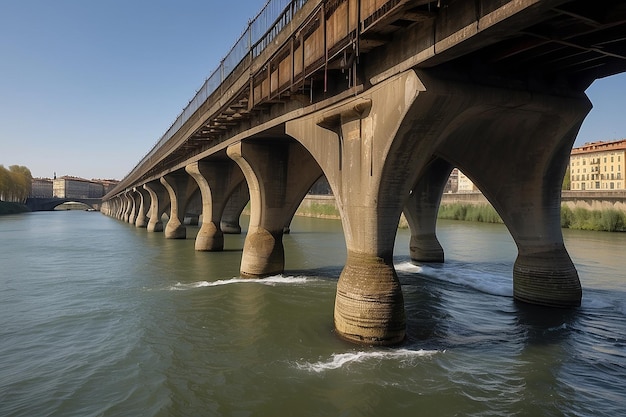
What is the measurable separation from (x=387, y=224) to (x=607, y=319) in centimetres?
956

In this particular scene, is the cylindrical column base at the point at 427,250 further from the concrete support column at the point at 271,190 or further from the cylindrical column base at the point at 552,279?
the cylindrical column base at the point at 552,279

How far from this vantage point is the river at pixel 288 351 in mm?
9062

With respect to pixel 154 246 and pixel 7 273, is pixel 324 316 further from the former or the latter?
A: pixel 154 246

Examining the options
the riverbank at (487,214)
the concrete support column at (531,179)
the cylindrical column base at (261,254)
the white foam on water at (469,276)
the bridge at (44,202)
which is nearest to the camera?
the concrete support column at (531,179)

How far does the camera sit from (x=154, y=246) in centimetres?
3988

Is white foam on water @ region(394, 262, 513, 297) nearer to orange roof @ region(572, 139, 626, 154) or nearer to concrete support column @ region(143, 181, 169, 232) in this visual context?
concrete support column @ region(143, 181, 169, 232)

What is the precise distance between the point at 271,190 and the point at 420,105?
44.6ft

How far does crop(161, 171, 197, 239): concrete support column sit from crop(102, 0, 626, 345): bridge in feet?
92.0

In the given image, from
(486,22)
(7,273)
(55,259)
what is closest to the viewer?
(486,22)

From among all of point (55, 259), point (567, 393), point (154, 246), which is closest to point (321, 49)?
point (567, 393)

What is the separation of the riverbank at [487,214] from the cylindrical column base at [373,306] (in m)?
43.1

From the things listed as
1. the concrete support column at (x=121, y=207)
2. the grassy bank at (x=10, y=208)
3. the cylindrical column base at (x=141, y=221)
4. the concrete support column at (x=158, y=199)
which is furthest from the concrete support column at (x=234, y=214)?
the grassy bank at (x=10, y=208)

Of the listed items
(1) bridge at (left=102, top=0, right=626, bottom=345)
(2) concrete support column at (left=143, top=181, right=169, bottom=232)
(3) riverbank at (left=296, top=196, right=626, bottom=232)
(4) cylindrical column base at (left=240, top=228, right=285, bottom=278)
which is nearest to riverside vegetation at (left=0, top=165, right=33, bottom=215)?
(2) concrete support column at (left=143, top=181, right=169, bottom=232)

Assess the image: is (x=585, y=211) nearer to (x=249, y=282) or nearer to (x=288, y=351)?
(x=249, y=282)
